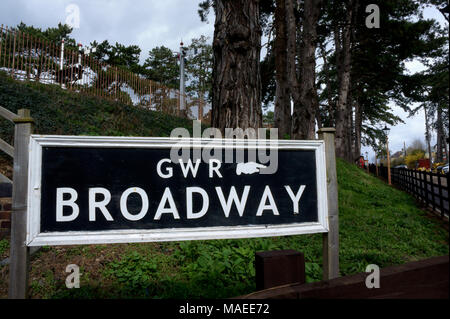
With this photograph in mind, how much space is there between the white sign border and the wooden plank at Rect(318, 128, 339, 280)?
0.03 metres

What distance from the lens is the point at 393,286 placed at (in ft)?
3.10

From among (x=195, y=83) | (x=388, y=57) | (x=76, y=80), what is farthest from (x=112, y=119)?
(x=195, y=83)

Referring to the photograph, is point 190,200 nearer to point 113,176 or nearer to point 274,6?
point 113,176

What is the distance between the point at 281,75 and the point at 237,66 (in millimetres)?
9117

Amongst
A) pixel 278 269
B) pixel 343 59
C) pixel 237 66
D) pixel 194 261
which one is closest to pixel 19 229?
pixel 278 269

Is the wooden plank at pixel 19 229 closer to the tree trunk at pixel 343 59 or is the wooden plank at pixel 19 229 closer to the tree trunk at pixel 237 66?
the tree trunk at pixel 237 66

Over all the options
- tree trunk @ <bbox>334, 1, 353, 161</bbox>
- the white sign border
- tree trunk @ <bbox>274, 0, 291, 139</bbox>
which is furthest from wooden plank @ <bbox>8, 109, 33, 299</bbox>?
tree trunk @ <bbox>274, 0, 291, 139</bbox>

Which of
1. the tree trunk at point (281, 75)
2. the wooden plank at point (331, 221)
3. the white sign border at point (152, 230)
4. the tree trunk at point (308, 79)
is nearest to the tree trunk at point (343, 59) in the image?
the tree trunk at point (308, 79)

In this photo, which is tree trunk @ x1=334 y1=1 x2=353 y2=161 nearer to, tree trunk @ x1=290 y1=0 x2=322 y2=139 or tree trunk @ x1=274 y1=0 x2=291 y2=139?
tree trunk @ x1=290 y1=0 x2=322 y2=139

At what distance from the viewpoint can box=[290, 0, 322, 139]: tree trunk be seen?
24.9 feet

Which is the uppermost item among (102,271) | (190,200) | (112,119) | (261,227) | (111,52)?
(111,52)

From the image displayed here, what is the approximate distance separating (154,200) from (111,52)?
3531 centimetres

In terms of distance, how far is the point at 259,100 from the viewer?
8.22 feet

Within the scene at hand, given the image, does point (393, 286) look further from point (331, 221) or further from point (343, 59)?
point (343, 59)
